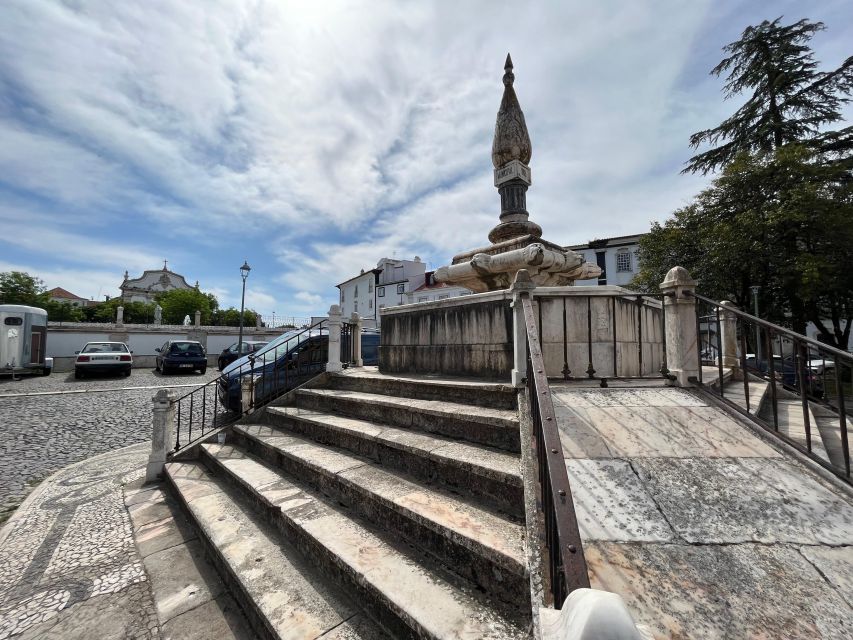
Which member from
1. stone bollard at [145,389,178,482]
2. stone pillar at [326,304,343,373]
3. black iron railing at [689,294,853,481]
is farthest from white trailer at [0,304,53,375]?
black iron railing at [689,294,853,481]

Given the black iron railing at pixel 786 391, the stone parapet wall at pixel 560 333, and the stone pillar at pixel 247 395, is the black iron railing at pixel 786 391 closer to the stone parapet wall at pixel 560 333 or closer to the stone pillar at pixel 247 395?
the stone parapet wall at pixel 560 333

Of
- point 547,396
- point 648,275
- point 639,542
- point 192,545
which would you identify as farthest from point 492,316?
point 648,275

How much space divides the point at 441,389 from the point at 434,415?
0.68 m

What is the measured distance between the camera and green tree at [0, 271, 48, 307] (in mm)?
40241

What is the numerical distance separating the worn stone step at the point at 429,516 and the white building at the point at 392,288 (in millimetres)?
34503

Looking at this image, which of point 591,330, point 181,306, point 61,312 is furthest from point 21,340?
point 61,312

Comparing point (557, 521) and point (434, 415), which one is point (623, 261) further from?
point (557, 521)

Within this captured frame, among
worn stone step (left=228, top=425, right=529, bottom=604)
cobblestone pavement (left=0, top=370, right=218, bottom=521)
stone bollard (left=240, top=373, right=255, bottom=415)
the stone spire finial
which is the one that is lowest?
cobblestone pavement (left=0, top=370, right=218, bottom=521)

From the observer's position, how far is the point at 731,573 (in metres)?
1.94

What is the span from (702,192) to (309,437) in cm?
2200

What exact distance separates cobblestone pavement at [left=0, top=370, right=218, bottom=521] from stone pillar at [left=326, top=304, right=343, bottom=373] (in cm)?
440

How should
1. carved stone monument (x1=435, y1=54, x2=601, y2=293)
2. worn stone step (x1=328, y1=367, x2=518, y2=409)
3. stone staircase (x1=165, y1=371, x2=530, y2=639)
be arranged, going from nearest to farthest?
1. stone staircase (x1=165, y1=371, x2=530, y2=639)
2. worn stone step (x1=328, y1=367, x2=518, y2=409)
3. carved stone monument (x1=435, y1=54, x2=601, y2=293)

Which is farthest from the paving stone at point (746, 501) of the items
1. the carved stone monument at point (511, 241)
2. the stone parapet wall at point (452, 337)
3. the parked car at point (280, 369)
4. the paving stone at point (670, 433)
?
the parked car at point (280, 369)

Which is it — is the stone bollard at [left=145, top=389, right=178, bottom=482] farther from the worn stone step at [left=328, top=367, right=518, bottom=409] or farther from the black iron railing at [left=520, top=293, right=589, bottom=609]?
the black iron railing at [left=520, top=293, right=589, bottom=609]
